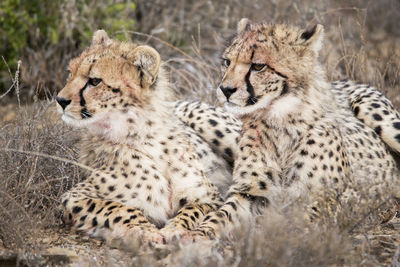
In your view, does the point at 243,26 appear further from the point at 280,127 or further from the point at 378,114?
the point at 378,114

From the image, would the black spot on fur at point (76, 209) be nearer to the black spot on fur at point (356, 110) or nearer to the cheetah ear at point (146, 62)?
the cheetah ear at point (146, 62)

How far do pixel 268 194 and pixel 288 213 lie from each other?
81cm

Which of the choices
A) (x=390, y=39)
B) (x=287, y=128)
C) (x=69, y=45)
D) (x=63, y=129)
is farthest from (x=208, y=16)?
(x=287, y=128)

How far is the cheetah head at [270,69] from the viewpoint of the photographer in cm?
348

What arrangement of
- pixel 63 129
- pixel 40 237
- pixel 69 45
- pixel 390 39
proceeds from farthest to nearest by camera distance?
pixel 390 39, pixel 69 45, pixel 63 129, pixel 40 237

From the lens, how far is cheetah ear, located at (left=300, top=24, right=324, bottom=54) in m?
3.68

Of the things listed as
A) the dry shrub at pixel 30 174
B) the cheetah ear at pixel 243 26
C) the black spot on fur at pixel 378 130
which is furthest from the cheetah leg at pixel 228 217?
the black spot on fur at pixel 378 130

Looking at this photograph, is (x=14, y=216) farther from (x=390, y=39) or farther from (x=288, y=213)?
(x=390, y=39)

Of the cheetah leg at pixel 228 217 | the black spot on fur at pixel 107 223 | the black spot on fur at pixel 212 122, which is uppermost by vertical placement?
the black spot on fur at pixel 212 122

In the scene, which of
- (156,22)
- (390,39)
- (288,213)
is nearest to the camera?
(288,213)

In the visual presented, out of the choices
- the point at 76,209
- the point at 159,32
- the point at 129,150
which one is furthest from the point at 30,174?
the point at 159,32

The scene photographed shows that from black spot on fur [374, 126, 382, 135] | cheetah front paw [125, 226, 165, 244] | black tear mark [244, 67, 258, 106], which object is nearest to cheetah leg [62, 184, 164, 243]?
cheetah front paw [125, 226, 165, 244]

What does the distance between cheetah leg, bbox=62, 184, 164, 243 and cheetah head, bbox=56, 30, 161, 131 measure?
0.40 meters

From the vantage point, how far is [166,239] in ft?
10.5
